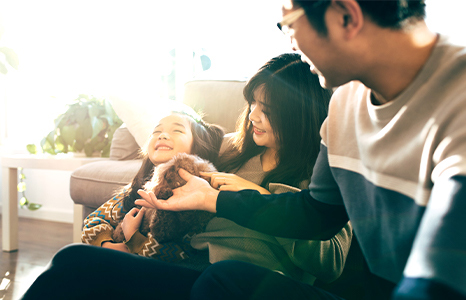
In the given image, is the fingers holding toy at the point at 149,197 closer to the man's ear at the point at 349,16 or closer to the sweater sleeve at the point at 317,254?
the sweater sleeve at the point at 317,254

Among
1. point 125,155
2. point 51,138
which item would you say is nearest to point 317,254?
point 125,155

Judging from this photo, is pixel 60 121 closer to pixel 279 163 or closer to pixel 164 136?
pixel 164 136

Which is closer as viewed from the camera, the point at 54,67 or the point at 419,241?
the point at 419,241

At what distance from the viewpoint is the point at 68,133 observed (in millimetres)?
2137

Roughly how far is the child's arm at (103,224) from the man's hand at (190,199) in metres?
0.32

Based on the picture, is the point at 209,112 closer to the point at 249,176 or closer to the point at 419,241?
the point at 249,176

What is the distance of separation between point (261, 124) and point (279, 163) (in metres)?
0.12

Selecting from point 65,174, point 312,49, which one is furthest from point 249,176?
point 65,174

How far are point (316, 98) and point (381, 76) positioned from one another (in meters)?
0.50

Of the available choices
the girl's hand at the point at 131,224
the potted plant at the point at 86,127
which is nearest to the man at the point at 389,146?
the girl's hand at the point at 131,224

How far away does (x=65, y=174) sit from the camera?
9.14ft

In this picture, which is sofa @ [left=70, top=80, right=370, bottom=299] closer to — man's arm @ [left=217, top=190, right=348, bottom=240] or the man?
man's arm @ [left=217, top=190, right=348, bottom=240]

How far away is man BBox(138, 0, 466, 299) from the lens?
298mm

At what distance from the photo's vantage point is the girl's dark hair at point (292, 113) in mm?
942
